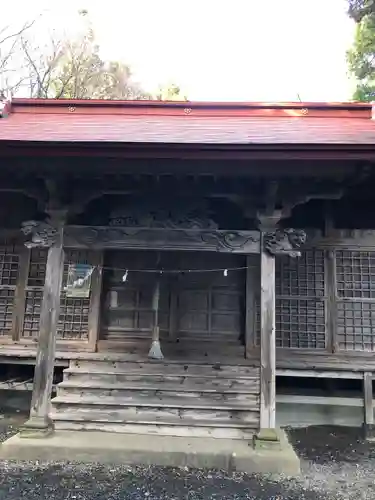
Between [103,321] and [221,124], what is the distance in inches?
136

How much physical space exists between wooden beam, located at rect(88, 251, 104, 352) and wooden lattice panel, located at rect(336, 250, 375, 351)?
353cm

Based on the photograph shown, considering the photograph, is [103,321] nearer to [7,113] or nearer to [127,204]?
[127,204]

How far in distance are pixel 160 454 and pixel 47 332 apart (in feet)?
5.85

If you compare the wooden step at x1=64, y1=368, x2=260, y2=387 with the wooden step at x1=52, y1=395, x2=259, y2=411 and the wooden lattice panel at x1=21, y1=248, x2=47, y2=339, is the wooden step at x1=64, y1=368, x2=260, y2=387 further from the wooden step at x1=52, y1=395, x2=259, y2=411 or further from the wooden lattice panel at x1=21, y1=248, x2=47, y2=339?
the wooden lattice panel at x1=21, y1=248, x2=47, y2=339

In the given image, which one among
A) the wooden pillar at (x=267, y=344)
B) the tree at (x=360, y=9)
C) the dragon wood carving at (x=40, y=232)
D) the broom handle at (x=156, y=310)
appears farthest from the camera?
the tree at (x=360, y=9)

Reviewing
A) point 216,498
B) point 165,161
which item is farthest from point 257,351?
point 165,161

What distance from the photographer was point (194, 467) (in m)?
4.40

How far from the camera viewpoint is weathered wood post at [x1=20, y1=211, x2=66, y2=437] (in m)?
4.67

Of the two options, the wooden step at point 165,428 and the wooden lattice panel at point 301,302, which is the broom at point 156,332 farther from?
the wooden lattice panel at point 301,302

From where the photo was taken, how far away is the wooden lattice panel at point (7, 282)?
21.7 feet

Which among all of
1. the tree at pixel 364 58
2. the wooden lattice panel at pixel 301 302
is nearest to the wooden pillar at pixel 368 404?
the wooden lattice panel at pixel 301 302

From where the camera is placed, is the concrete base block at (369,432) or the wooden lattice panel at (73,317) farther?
the wooden lattice panel at (73,317)

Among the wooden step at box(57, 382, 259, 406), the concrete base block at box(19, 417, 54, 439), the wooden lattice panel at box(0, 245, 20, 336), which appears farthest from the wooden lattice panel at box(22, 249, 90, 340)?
the concrete base block at box(19, 417, 54, 439)

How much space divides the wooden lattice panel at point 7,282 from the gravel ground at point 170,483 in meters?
2.70
